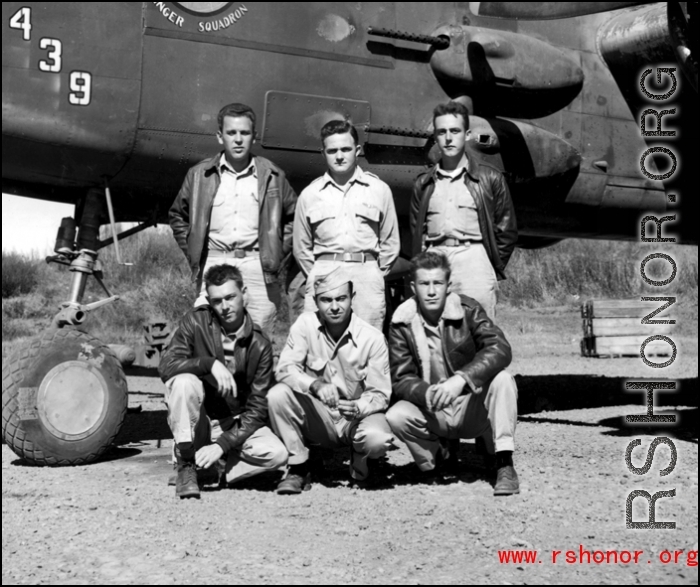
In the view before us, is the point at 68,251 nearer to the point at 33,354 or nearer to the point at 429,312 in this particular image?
the point at 33,354

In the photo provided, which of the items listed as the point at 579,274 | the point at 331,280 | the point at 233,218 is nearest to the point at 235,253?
the point at 233,218

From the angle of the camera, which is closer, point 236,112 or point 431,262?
point 431,262

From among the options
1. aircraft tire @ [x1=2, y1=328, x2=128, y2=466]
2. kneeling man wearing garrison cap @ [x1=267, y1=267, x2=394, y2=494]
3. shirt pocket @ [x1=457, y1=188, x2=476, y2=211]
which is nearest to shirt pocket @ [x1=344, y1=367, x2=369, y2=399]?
kneeling man wearing garrison cap @ [x1=267, y1=267, x2=394, y2=494]

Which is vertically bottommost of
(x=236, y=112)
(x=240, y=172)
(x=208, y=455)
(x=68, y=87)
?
(x=208, y=455)

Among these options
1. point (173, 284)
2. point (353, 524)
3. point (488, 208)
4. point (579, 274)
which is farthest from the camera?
point (579, 274)

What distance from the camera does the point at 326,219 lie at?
4.57m

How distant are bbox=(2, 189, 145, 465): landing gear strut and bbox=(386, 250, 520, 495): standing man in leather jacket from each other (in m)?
1.63

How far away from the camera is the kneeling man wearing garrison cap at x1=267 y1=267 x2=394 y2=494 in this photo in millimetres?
4074

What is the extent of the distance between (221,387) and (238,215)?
1040 mm

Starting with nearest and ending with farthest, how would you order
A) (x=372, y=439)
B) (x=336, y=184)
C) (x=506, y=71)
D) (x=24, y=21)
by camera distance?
(x=372, y=439), (x=336, y=184), (x=24, y=21), (x=506, y=71)

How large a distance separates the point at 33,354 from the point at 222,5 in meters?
2.39

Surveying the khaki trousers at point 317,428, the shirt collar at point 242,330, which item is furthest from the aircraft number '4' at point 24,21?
the khaki trousers at point 317,428

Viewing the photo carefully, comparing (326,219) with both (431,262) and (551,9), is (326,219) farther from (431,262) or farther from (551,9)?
(551,9)

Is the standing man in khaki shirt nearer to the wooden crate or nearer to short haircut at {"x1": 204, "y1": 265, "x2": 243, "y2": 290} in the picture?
short haircut at {"x1": 204, "y1": 265, "x2": 243, "y2": 290}
